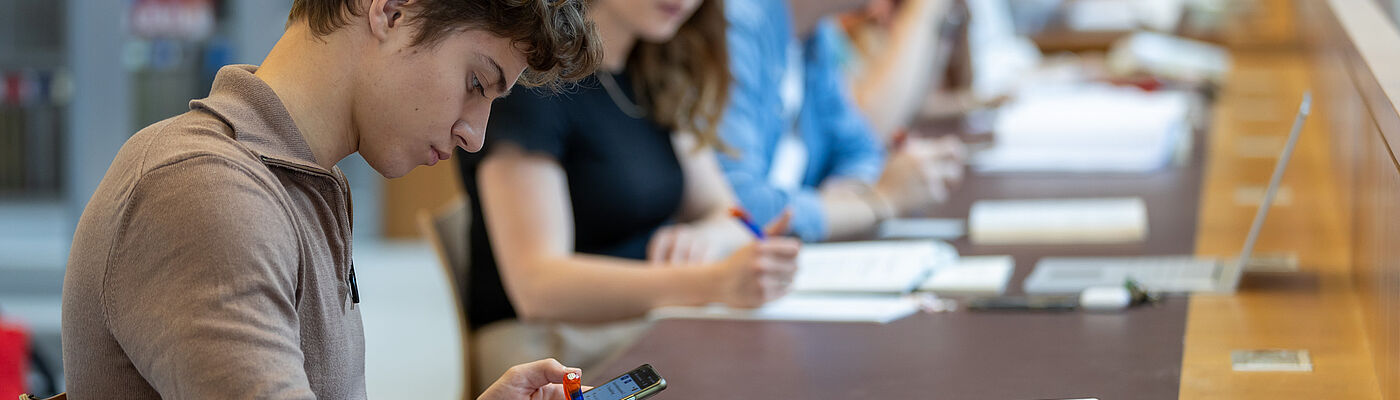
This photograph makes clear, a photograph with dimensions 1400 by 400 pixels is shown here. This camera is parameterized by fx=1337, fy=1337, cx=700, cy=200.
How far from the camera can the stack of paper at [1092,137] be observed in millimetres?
2584

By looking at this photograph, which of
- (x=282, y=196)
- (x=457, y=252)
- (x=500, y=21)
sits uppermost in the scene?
(x=500, y=21)

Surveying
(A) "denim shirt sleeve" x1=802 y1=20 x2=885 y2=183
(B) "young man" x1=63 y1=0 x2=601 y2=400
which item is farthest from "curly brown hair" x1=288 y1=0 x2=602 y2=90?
(A) "denim shirt sleeve" x1=802 y1=20 x2=885 y2=183

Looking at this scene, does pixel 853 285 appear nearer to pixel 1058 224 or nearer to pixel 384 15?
pixel 1058 224

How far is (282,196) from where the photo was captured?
850 millimetres

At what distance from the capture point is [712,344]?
53.8 inches

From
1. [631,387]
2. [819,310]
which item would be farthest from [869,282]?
[631,387]

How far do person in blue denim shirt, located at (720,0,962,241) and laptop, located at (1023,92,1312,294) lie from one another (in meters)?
0.46

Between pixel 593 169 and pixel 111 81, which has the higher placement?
pixel 593 169

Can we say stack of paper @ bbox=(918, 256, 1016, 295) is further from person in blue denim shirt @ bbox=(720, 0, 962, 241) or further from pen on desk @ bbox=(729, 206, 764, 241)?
person in blue denim shirt @ bbox=(720, 0, 962, 241)

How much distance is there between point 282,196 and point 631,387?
33 cm

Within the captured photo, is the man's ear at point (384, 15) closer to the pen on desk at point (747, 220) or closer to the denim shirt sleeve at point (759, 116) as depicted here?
the pen on desk at point (747, 220)

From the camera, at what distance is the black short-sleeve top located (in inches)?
66.5

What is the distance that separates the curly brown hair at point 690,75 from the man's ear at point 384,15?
102cm

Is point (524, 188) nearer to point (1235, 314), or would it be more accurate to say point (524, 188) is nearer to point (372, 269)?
point (1235, 314)
